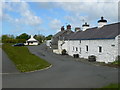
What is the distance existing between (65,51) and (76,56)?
25.6 feet

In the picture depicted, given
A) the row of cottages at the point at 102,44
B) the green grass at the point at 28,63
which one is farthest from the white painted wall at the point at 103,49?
the green grass at the point at 28,63

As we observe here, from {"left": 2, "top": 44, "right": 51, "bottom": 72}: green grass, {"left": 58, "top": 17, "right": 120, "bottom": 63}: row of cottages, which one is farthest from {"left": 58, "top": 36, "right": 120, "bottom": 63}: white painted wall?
{"left": 2, "top": 44, "right": 51, "bottom": 72}: green grass

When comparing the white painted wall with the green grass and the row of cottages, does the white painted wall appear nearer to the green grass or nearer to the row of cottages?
the row of cottages

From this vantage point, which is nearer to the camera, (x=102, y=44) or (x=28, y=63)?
(x=28, y=63)

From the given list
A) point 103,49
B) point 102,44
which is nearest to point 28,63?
point 103,49

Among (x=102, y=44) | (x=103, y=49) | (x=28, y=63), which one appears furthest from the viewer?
(x=102, y=44)

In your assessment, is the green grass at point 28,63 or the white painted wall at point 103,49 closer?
the green grass at point 28,63

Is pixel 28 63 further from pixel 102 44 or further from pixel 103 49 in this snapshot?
pixel 102 44

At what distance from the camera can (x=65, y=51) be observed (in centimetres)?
4569

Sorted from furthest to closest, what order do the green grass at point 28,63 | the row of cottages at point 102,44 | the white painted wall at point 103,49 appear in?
the row of cottages at point 102,44, the white painted wall at point 103,49, the green grass at point 28,63

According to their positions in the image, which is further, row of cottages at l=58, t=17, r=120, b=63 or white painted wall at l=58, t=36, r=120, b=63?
row of cottages at l=58, t=17, r=120, b=63

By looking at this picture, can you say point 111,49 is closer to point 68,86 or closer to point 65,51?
point 68,86

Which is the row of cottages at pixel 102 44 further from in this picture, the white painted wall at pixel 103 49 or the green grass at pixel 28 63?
the green grass at pixel 28 63

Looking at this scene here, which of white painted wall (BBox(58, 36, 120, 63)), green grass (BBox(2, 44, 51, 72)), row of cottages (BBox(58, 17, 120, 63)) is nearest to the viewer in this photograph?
green grass (BBox(2, 44, 51, 72))
